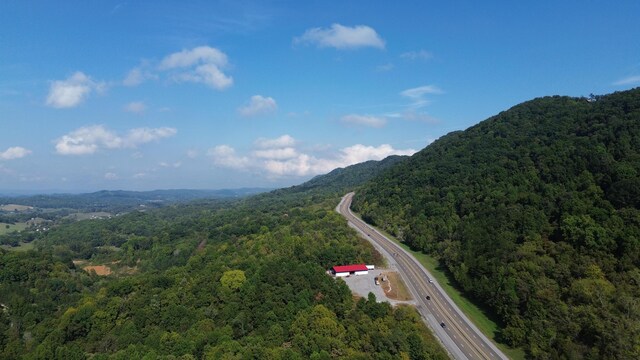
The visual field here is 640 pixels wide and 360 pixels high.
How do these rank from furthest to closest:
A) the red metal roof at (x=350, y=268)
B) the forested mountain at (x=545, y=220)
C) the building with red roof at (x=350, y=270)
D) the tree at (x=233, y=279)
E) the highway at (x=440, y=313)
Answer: the red metal roof at (x=350, y=268), the building with red roof at (x=350, y=270), the tree at (x=233, y=279), the highway at (x=440, y=313), the forested mountain at (x=545, y=220)

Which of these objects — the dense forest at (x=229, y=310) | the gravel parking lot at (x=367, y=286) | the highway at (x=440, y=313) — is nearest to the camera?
the dense forest at (x=229, y=310)

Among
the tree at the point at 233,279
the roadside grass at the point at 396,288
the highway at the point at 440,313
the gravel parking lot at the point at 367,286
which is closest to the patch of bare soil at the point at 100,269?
the tree at the point at 233,279

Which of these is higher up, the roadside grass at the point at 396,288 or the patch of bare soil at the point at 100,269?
the roadside grass at the point at 396,288

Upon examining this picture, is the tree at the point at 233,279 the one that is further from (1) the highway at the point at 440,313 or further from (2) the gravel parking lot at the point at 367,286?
(1) the highway at the point at 440,313

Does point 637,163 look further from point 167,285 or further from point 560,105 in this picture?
point 167,285

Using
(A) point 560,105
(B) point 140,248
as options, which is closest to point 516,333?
(A) point 560,105

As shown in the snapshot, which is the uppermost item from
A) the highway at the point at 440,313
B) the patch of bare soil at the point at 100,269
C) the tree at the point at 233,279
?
the tree at the point at 233,279

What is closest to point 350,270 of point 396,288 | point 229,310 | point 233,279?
point 396,288
